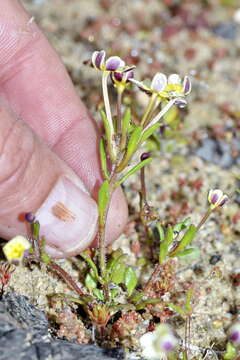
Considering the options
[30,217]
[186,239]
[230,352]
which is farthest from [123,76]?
[230,352]

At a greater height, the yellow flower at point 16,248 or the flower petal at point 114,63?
the flower petal at point 114,63

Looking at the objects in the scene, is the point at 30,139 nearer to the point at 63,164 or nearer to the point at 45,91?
the point at 63,164

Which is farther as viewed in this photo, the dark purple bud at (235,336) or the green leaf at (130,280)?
the green leaf at (130,280)

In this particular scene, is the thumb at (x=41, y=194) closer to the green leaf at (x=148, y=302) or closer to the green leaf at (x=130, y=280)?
the green leaf at (x=130, y=280)

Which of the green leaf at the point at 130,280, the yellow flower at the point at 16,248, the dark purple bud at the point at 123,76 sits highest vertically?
the dark purple bud at the point at 123,76

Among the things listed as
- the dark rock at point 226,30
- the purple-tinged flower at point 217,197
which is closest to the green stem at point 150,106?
the purple-tinged flower at point 217,197

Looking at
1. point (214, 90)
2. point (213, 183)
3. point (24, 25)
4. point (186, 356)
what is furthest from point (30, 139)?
→ point (214, 90)
